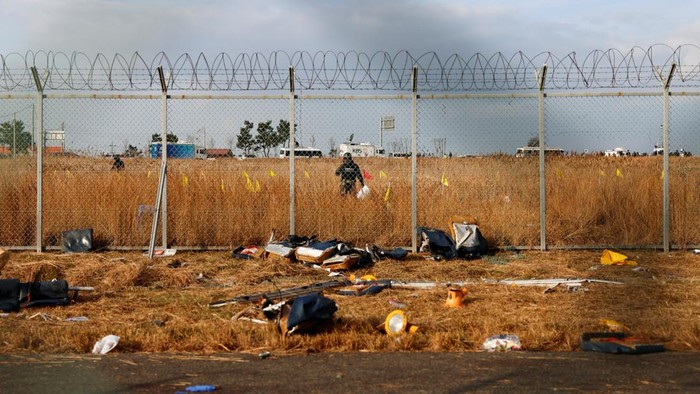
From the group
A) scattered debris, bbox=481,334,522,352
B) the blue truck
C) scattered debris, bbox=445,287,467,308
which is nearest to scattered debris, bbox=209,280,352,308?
scattered debris, bbox=445,287,467,308

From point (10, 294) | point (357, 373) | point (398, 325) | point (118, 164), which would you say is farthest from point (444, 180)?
point (357, 373)

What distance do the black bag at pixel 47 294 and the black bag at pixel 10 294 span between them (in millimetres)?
119

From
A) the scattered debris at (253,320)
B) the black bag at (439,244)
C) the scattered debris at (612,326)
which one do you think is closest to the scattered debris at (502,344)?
the scattered debris at (612,326)

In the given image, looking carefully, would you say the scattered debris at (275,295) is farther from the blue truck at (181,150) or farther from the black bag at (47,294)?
the blue truck at (181,150)

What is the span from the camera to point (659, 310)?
7.84 m

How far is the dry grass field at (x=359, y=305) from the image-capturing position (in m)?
6.38

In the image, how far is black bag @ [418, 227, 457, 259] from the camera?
11.6 metres

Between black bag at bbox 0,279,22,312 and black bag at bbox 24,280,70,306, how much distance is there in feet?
0.39

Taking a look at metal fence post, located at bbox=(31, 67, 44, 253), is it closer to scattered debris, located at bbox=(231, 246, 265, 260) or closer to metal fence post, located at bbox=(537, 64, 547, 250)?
scattered debris, located at bbox=(231, 246, 265, 260)

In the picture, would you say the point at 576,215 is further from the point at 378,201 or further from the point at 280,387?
the point at 280,387

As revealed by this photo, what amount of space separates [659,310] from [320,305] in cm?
372

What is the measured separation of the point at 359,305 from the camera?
822cm

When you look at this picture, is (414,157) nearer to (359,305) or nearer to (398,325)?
(359,305)

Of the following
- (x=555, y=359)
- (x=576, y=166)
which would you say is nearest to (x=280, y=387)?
(x=555, y=359)
